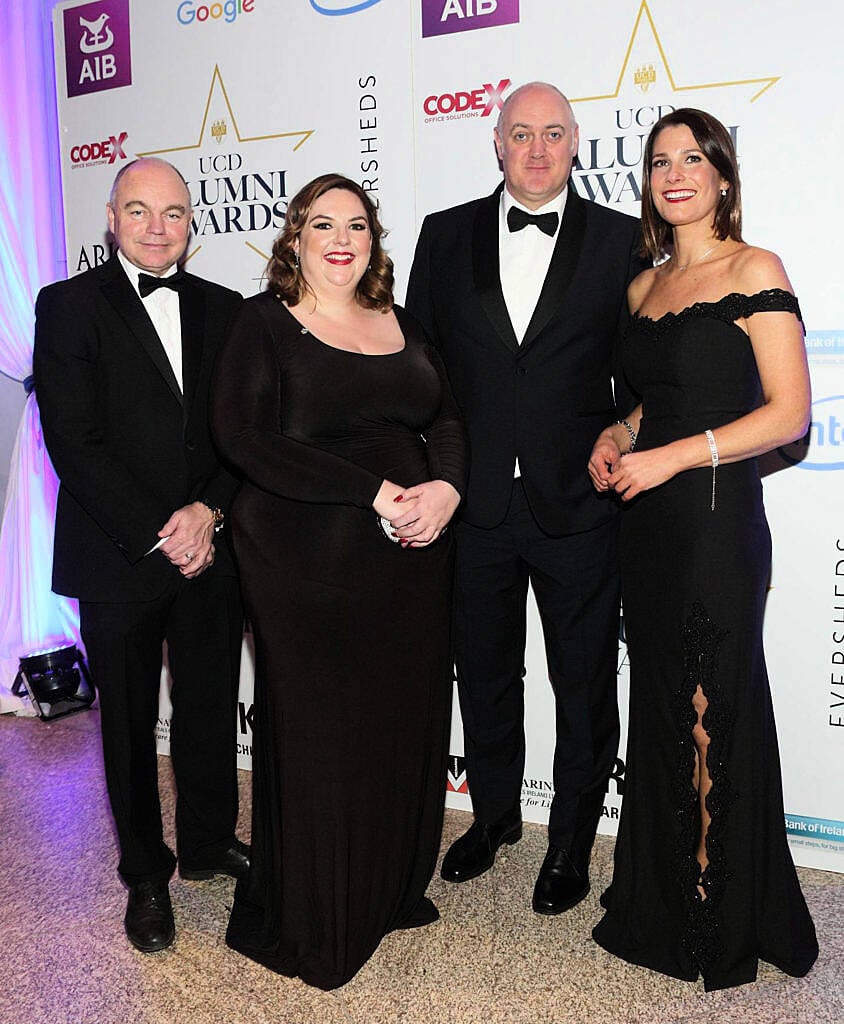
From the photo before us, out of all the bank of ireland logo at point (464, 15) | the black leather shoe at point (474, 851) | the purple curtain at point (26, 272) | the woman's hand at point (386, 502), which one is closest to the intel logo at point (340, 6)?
the bank of ireland logo at point (464, 15)

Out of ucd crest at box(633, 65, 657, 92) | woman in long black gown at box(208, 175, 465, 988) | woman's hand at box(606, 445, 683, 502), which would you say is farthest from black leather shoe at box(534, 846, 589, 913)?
ucd crest at box(633, 65, 657, 92)

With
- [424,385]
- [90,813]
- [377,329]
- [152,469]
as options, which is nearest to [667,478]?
[424,385]

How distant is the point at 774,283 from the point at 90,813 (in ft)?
8.91

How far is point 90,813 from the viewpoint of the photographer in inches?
138

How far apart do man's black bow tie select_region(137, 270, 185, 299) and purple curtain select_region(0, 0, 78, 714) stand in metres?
1.87

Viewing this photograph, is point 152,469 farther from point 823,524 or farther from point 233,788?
point 823,524

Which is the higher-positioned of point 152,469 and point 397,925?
point 152,469

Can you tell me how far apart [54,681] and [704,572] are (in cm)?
305

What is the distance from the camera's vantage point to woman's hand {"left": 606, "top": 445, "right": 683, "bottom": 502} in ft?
7.54

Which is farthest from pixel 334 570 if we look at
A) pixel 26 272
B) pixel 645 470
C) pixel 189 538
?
pixel 26 272

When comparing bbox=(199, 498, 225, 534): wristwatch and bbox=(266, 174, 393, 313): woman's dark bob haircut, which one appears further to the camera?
bbox=(199, 498, 225, 534): wristwatch

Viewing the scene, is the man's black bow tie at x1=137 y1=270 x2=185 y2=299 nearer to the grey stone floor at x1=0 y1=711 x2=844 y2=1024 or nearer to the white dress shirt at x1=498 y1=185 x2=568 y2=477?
the white dress shirt at x1=498 y1=185 x2=568 y2=477

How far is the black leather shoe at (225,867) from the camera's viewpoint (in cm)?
298

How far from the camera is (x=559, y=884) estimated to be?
2846 millimetres
